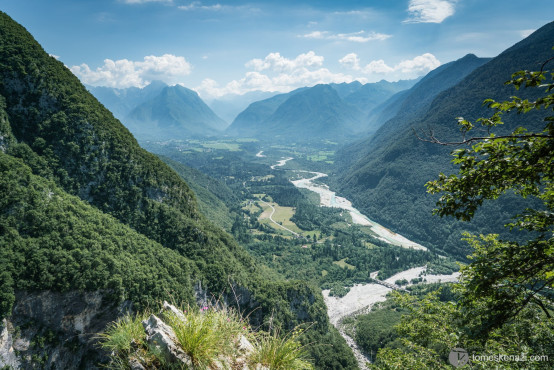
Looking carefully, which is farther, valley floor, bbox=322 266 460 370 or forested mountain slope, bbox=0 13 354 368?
valley floor, bbox=322 266 460 370

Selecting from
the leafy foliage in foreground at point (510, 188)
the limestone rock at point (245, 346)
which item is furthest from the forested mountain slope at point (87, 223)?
the leafy foliage in foreground at point (510, 188)

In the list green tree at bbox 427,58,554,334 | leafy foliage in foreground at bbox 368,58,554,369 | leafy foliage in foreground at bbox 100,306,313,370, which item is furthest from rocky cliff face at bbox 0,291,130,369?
green tree at bbox 427,58,554,334

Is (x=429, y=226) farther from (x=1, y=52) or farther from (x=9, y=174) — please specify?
(x=1, y=52)

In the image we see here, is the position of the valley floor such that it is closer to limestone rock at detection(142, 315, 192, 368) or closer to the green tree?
the green tree

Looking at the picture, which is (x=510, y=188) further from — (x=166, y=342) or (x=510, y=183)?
(x=166, y=342)

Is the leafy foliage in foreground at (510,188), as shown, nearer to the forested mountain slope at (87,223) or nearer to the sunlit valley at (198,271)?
the sunlit valley at (198,271)

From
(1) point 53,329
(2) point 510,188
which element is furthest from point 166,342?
(1) point 53,329
